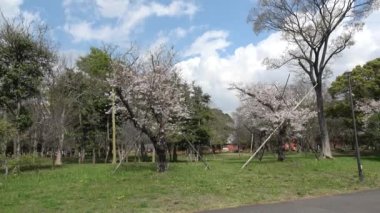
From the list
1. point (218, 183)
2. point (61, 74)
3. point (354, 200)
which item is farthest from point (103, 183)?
point (61, 74)

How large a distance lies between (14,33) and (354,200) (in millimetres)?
24160

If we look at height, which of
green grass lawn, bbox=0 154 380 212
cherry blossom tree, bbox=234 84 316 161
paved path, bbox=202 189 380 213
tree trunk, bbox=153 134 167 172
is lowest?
paved path, bbox=202 189 380 213

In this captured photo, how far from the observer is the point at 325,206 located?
42.4 ft

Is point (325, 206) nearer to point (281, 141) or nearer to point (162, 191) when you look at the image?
point (162, 191)

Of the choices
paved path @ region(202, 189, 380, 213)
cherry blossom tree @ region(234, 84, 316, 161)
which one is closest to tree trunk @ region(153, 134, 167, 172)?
paved path @ region(202, 189, 380, 213)

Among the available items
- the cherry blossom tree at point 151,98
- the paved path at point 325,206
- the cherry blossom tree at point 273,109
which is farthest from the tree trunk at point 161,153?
the cherry blossom tree at point 273,109

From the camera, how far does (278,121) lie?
3653cm

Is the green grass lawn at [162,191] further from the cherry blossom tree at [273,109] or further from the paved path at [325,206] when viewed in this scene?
the cherry blossom tree at [273,109]

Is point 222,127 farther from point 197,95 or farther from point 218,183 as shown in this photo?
point 218,183

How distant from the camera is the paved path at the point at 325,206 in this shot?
12242 mm

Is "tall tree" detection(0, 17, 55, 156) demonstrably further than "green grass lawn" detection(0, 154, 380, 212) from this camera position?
Yes

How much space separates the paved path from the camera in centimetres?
1224

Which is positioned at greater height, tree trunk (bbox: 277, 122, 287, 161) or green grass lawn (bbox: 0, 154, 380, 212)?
tree trunk (bbox: 277, 122, 287, 161)

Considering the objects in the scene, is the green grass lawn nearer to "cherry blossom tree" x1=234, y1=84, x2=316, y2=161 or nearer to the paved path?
the paved path
